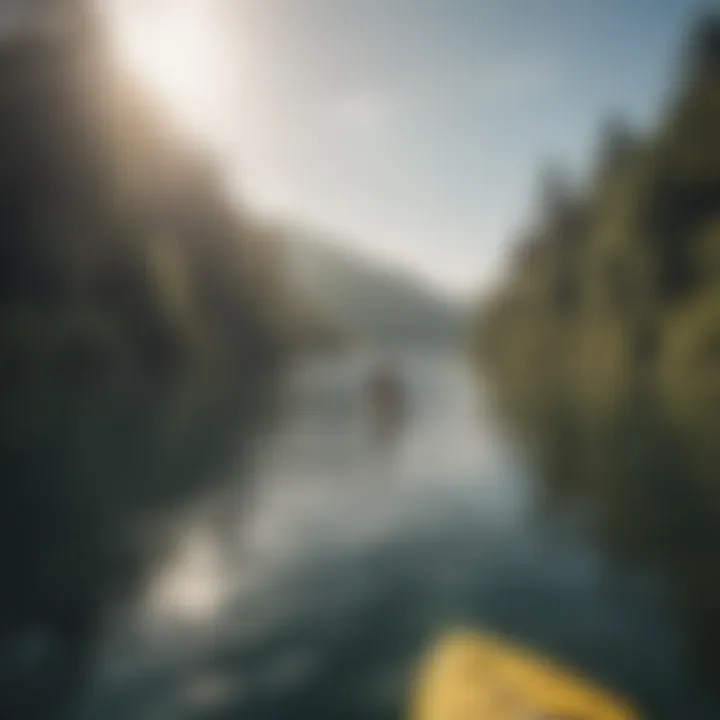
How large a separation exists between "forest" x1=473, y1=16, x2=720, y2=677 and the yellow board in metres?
1.99

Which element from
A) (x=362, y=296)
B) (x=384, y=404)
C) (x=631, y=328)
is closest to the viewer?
(x=631, y=328)

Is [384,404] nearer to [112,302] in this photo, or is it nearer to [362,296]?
[362,296]

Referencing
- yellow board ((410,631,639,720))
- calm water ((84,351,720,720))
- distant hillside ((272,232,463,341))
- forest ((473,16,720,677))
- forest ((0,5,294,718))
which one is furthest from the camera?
distant hillside ((272,232,463,341))

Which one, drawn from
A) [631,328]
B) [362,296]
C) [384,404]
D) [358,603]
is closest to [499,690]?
[358,603]

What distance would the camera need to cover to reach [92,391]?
1362 centimetres

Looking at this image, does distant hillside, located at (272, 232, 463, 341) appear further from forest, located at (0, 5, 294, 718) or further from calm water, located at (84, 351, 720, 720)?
calm water, located at (84, 351, 720, 720)

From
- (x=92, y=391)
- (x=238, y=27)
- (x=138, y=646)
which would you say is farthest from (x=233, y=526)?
(x=92, y=391)

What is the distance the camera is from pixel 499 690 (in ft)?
9.56

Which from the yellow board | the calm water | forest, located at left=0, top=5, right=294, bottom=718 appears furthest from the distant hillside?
the yellow board

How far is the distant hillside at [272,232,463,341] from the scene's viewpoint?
934cm

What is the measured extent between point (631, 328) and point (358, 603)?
7.48m

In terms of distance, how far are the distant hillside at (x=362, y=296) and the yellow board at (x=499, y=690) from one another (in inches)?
202

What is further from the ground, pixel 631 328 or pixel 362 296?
pixel 362 296

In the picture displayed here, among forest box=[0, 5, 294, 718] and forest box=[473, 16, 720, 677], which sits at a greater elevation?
forest box=[0, 5, 294, 718]
